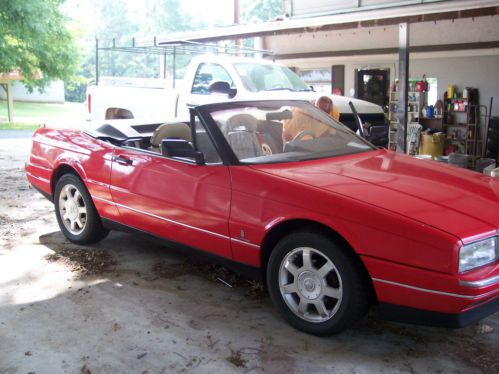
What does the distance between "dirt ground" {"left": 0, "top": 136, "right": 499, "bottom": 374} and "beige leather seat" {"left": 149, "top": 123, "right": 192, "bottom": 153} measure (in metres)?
1.07

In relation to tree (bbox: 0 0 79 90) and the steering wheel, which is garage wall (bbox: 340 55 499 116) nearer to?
the steering wheel

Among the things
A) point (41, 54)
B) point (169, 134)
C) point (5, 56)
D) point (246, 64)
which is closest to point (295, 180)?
point (169, 134)

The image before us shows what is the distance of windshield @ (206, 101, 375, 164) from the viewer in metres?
4.17

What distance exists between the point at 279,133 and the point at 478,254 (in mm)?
1850

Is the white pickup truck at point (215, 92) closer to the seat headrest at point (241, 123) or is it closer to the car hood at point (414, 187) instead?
the seat headrest at point (241, 123)

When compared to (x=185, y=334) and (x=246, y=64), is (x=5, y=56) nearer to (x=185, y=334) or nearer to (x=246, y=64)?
(x=246, y=64)

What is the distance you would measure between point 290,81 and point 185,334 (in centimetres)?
726

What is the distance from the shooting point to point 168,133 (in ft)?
17.2

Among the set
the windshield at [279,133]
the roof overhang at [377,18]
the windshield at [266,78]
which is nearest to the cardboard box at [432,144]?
the windshield at [266,78]

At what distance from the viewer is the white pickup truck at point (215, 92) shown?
371 inches

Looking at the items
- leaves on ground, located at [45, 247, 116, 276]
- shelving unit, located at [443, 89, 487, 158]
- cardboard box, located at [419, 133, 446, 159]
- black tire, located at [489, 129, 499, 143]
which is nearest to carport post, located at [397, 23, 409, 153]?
black tire, located at [489, 129, 499, 143]

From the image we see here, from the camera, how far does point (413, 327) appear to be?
3.77m

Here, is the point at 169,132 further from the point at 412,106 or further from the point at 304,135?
the point at 412,106

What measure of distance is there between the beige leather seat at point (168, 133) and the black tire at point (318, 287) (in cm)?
199
